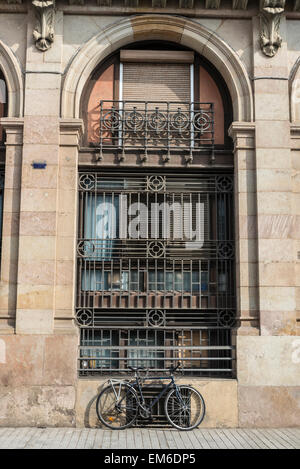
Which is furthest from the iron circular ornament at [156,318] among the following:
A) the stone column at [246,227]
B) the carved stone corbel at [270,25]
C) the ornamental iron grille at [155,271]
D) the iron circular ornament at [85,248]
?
the carved stone corbel at [270,25]

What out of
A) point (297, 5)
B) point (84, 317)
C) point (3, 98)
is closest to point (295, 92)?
point (297, 5)

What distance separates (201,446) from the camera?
29.6ft

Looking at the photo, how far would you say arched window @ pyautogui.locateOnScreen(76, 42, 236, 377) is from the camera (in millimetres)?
11258

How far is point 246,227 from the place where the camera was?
11.1 m

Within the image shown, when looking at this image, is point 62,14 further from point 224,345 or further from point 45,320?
point 224,345

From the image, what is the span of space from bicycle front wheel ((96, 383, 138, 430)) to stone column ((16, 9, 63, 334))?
164 centimetres

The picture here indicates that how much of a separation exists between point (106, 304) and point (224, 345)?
2.54m

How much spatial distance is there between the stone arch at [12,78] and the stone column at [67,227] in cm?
106

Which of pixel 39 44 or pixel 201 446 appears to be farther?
pixel 39 44

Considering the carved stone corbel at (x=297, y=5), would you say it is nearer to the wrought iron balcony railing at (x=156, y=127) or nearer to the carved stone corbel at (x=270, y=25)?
the carved stone corbel at (x=270, y=25)

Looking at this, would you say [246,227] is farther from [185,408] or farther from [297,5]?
[297,5]

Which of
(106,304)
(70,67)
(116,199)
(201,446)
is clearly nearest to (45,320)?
(106,304)

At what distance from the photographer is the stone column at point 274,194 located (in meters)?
10.8

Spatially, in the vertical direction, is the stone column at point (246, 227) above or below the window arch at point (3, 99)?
below
